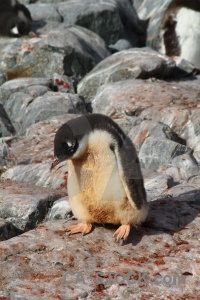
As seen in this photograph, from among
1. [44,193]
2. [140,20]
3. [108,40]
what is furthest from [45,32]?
[44,193]

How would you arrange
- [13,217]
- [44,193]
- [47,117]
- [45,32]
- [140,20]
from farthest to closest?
[140,20] < [45,32] < [47,117] < [44,193] < [13,217]

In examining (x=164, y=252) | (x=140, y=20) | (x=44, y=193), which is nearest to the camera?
(x=164, y=252)

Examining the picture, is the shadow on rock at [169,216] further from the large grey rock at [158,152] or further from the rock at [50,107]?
the rock at [50,107]

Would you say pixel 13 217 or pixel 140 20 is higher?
pixel 13 217

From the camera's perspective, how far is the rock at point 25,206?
6250 mm

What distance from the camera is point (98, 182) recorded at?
4.76 meters

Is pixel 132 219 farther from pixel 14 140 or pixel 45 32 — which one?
pixel 45 32

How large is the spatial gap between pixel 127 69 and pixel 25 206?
5854mm

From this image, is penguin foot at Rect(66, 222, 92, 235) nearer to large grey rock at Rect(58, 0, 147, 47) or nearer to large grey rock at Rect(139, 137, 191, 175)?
large grey rock at Rect(139, 137, 191, 175)

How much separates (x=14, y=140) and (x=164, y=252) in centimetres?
503

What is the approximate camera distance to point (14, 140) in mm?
9438

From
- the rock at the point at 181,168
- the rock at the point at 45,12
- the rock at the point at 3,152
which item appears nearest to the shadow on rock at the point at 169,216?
the rock at the point at 181,168

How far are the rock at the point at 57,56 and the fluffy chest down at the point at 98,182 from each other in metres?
7.96

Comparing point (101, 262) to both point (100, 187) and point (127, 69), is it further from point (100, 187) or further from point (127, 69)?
point (127, 69)
